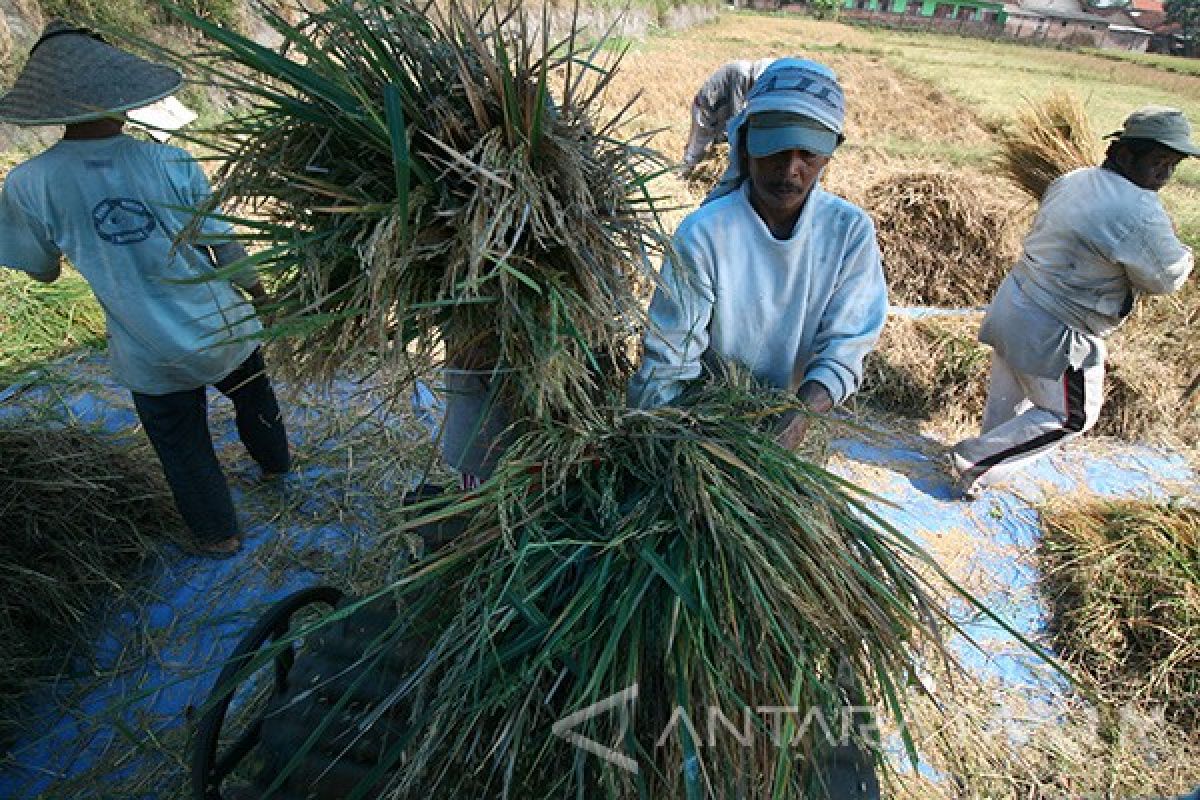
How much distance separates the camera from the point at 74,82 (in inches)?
70.6

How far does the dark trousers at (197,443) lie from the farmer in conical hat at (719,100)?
4235mm

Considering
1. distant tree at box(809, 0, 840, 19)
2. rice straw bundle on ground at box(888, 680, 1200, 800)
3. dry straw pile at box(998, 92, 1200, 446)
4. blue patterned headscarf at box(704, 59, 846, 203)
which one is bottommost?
A: rice straw bundle on ground at box(888, 680, 1200, 800)

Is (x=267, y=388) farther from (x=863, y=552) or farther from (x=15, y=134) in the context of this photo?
(x=15, y=134)

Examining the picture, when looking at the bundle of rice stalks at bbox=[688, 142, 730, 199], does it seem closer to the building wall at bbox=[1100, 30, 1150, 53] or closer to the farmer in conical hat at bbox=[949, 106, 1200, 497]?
the farmer in conical hat at bbox=[949, 106, 1200, 497]

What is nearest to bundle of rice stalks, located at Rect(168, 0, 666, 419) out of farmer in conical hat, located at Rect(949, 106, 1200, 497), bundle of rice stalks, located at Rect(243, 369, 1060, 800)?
bundle of rice stalks, located at Rect(243, 369, 1060, 800)

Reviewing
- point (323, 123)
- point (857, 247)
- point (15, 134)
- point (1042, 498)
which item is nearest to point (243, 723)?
point (323, 123)

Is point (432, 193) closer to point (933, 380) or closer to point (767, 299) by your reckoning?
point (767, 299)

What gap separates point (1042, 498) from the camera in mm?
3131

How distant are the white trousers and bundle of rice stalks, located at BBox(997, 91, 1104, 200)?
1.54 meters

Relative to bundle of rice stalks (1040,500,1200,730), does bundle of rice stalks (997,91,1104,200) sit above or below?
above

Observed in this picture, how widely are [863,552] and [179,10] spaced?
4.92 ft

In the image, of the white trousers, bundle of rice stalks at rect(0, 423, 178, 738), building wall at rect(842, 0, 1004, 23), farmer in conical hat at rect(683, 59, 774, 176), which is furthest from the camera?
building wall at rect(842, 0, 1004, 23)

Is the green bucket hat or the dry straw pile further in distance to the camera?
the dry straw pile

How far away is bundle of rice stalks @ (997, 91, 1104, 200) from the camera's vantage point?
3779 mm
